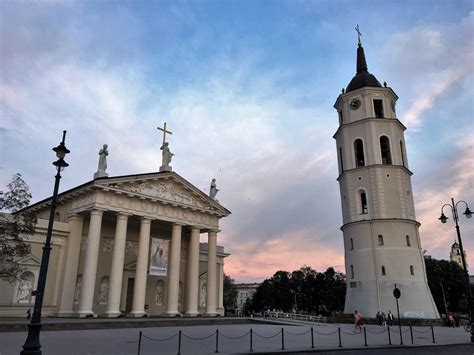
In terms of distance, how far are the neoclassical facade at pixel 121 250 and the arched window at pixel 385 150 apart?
733 inches

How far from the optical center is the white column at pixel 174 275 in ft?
107

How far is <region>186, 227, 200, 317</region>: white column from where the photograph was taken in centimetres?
3403

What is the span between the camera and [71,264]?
30.1m

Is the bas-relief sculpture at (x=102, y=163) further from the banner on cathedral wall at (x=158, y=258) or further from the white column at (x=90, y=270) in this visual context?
the banner on cathedral wall at (x=158, y=258)

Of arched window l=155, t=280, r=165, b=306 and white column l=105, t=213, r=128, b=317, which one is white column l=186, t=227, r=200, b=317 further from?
white column l=105, t=213, r=128, b=317

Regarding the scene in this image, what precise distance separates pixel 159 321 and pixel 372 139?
2948 centimetres

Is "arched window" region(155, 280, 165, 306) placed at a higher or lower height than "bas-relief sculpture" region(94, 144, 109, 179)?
lower

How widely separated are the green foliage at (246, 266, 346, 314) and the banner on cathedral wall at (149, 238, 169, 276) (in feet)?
200

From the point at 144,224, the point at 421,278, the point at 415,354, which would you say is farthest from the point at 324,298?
the point at 415,354

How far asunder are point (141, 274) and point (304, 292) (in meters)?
66.9

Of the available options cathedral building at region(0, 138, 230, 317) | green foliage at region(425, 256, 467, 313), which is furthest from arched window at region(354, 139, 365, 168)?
green foliage at region(425, 256, 467, 313)

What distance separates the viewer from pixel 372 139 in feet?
139

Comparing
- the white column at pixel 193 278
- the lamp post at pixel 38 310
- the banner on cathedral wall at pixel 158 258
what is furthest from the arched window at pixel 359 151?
the lamp post at pixel 38 310

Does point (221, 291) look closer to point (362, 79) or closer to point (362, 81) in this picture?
point (362, 81)
